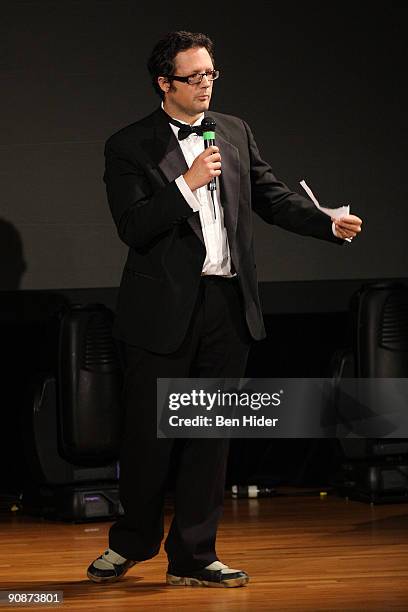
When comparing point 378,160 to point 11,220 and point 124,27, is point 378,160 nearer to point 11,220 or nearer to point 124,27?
point 124,27

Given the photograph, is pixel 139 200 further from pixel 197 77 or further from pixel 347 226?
pixel 347 226

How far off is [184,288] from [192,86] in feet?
1.53

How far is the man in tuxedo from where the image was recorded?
9.01ft

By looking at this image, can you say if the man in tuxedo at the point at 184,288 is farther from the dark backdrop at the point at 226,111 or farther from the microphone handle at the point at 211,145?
the dark backdrop at the point at 226,111

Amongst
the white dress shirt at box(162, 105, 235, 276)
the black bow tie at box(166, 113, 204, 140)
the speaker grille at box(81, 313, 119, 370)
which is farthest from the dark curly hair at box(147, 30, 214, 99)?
the speaker grille at box(81, 313, 119, 370)

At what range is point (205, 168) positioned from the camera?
255cm

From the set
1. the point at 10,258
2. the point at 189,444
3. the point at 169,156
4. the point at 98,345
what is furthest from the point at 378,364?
the point at 169,156

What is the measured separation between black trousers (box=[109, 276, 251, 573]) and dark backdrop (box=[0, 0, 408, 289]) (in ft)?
5.09

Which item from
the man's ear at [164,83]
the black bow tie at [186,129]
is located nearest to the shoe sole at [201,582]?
the black bow tie at [186,129]

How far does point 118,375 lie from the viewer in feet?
13.7

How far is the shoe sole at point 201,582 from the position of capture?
2.85 meters

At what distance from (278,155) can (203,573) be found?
6.42 feet

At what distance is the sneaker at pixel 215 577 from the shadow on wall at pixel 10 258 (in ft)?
5.61

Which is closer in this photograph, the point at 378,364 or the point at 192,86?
the point at 192,86
